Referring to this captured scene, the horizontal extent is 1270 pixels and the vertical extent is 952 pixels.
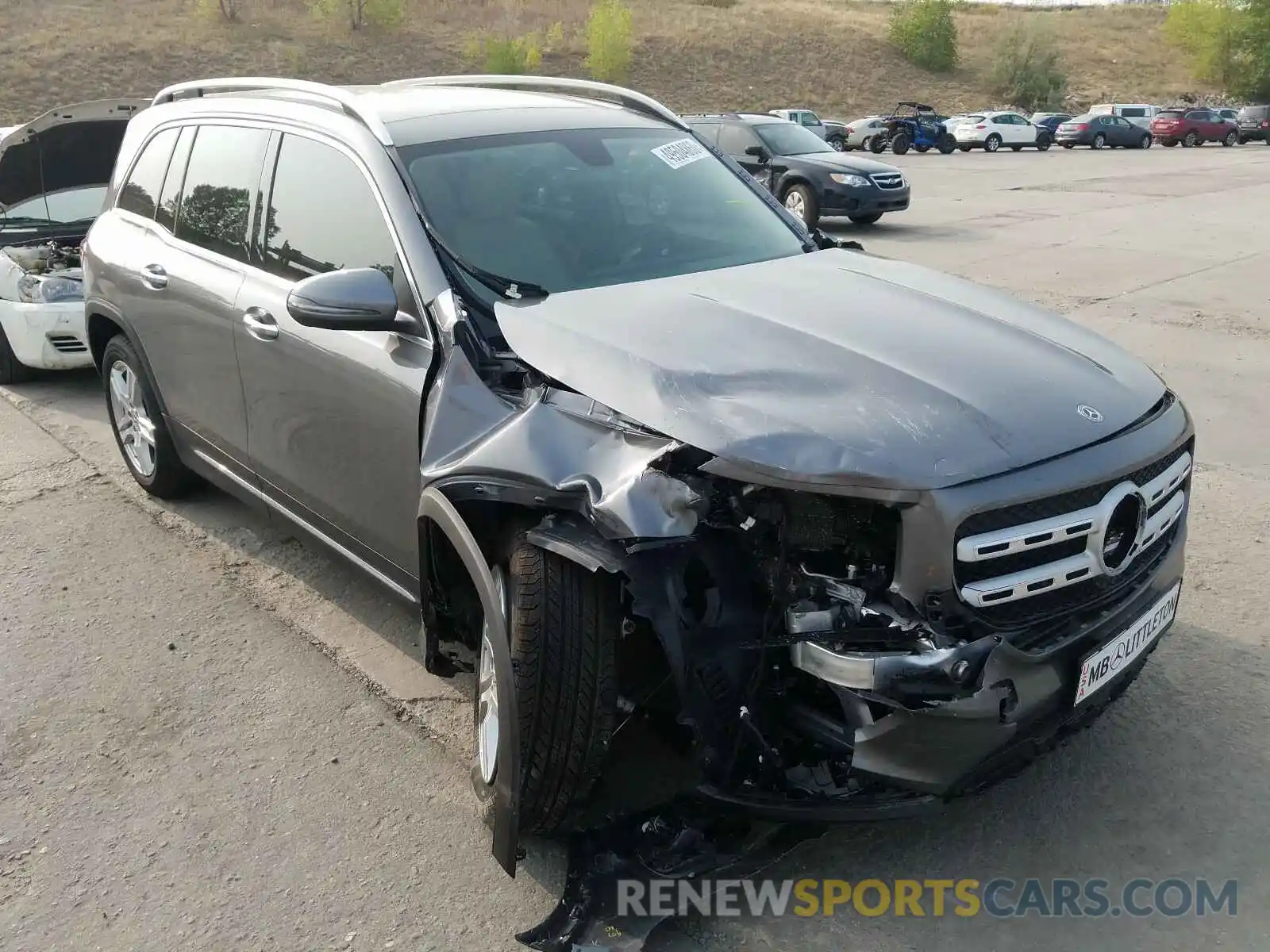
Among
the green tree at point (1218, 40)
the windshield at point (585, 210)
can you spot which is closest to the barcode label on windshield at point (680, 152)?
the windshield at point (585, 210)

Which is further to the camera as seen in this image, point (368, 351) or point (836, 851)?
point (368, 351)

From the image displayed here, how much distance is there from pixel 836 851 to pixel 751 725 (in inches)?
23.7

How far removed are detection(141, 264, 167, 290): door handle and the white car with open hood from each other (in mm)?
2518

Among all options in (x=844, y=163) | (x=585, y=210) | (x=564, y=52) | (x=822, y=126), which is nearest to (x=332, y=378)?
(x=585, y=210)

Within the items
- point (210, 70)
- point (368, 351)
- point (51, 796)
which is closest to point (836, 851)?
point (368, 351)

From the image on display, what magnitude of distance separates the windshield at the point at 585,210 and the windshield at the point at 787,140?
12.8 m

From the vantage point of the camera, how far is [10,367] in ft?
25.4

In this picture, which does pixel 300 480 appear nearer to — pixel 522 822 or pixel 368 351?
pixel 368 351

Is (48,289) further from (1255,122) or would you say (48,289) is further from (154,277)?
(1255,122)

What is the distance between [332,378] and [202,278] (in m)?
1.16

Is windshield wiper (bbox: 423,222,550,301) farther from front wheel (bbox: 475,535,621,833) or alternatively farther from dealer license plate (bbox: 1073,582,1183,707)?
dealer license plate (bbox: 1073,582,1183,707)

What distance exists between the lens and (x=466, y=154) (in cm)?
364

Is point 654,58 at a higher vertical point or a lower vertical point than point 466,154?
lower

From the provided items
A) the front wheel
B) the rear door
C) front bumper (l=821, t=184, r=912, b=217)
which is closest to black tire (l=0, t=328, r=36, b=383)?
the rear door
